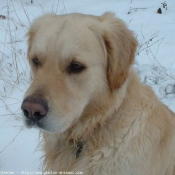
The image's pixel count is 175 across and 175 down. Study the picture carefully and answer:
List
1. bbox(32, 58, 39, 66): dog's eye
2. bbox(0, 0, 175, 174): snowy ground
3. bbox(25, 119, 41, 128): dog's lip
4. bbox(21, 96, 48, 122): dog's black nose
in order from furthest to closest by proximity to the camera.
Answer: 1. bbox(0, 0, 175, 174): snowy ground
2. bbox(32, 58, 39, 66): dog's eye
3. bbox(25, 119, 41, 128): dog's lip
4. bbox(21, 96, 48, 122): dog's black nose

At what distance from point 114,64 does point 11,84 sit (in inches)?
98.8

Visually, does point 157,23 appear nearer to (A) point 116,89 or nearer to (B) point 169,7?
(B) point 169,7

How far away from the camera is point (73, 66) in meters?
2.61

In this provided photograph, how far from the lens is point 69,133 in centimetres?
299

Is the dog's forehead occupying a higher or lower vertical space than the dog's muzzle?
A: higher

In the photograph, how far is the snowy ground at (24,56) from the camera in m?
4.05

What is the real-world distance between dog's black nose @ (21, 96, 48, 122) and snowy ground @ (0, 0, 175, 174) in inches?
58.6

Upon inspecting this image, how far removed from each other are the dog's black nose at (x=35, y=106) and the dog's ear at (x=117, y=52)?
0.59 metres

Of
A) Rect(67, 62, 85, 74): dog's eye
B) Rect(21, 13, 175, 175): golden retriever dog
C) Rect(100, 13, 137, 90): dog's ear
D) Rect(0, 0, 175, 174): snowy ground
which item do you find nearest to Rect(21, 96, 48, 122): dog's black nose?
Rect(21, 13, 175, 175): golden retriever dog

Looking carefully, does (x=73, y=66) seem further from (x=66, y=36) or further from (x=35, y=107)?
(x=35, y=107)

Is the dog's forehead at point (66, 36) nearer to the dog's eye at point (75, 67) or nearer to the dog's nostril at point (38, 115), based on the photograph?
the dog's eye at point (75, 67)

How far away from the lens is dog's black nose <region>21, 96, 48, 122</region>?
2.41m

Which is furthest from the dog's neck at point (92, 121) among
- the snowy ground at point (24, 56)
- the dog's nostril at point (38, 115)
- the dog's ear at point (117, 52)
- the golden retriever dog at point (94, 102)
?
the snowy ground at point (24, 56)

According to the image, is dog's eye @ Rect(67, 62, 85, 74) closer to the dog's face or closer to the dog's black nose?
the dog's face
